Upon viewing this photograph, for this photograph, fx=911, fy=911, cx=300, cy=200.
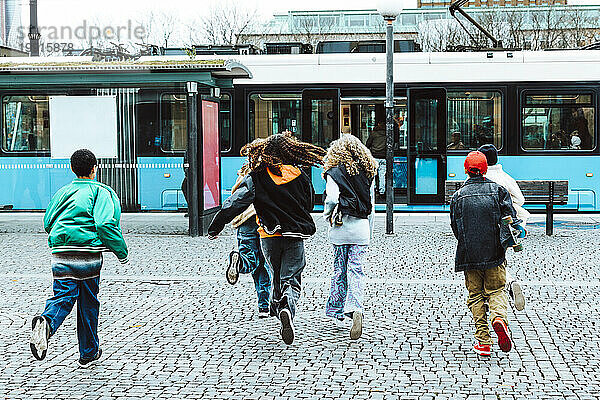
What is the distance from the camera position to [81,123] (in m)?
16.0

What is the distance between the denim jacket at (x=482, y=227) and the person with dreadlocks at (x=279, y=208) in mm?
1256

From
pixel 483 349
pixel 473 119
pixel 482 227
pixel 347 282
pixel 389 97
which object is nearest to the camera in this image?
pixel 483 349

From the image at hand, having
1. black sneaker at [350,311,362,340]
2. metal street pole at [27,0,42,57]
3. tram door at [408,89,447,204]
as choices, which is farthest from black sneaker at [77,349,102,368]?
metal street pole at [27,0,42,57]

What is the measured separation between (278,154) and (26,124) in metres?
11.3

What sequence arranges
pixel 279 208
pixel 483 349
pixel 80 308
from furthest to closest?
pixel 279 208, pixel 483 349, pixel 80 308

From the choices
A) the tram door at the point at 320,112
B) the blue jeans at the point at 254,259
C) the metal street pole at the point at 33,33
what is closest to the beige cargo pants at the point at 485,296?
the blue jeans at the point at 254,259

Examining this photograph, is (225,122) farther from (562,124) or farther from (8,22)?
(8,22)

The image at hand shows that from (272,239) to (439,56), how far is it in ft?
36.9

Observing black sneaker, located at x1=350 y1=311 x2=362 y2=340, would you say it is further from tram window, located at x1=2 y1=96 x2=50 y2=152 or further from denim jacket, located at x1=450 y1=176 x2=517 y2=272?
tram window, located at x1=2 y1=96 x2=50 y2=152

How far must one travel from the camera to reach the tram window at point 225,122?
18.4 metres

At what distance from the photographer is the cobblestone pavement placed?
630 centimetres

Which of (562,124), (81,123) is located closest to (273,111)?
(81,123)

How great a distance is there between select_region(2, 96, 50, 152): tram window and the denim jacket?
1185 centimetres

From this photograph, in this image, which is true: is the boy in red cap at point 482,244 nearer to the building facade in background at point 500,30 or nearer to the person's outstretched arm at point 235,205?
the person's outstretched arm at point 235,205
